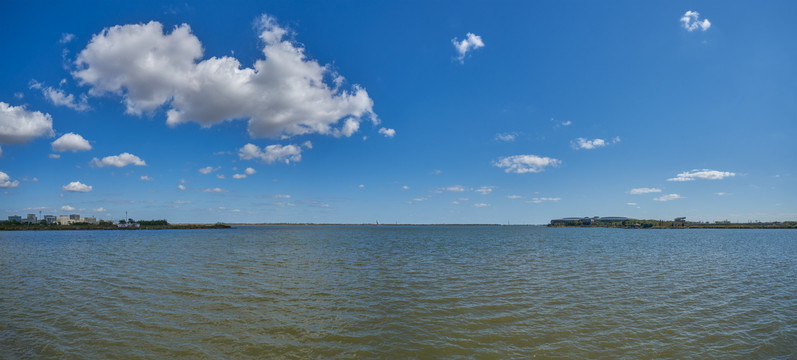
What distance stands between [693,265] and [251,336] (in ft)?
141

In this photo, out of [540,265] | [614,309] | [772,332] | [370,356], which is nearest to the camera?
[370,356]

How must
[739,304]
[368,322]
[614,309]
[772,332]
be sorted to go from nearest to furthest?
1. [772,332]
2. [368,322]
3. [614,309]
4. [739,304]

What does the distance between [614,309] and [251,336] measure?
17222 millimetres

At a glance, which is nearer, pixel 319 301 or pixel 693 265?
pixel 319 301

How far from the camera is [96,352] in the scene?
11.2 m

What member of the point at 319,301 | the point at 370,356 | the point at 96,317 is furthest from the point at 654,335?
the point at 96,317

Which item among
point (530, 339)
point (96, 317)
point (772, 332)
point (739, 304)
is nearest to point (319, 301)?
point (96, 317)

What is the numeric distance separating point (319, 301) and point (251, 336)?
600 centimetres

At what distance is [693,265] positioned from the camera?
35.1m

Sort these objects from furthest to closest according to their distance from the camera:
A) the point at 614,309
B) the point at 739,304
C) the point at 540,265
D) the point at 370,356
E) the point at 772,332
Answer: the point at 540,265, the point at 739,304, the point at 614,309, the point at 772,332, the point at 370,356

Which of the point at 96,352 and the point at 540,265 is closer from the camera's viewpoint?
the point at 96,352

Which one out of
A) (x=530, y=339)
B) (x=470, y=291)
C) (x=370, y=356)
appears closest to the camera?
(x=370, y=356)

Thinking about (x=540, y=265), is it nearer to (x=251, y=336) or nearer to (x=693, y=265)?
(x=693, y=265)

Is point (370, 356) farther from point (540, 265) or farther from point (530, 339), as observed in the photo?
point (540, 265)
